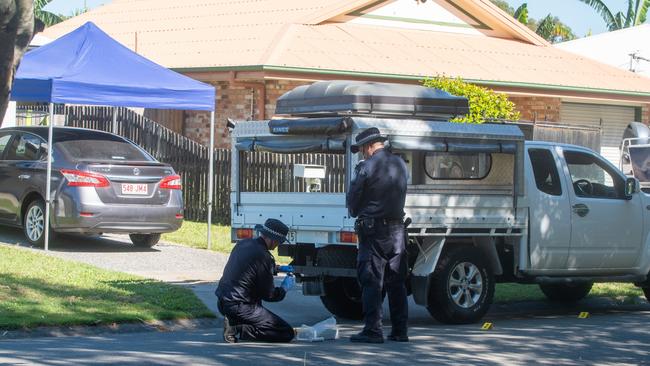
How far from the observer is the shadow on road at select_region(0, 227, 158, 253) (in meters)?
16.8

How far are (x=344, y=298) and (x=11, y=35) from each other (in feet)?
14.9

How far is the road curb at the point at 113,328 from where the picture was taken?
35.5 ft

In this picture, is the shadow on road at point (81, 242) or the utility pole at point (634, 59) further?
the utility pole at point (634, 59)

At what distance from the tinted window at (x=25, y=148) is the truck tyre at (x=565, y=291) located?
7114mm

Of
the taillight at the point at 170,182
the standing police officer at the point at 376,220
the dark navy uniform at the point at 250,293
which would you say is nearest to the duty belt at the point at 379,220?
the standing police officer at the point at 376,220

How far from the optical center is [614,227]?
13.3m

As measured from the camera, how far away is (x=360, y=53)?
81.7ft

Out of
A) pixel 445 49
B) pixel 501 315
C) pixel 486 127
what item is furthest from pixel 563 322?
pixel 445 49

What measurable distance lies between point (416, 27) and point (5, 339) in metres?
18.5

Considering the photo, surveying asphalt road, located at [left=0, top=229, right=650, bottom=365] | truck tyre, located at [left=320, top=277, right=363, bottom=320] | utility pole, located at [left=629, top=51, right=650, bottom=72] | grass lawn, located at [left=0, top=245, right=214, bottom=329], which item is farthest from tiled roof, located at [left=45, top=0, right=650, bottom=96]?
truck tyre, located at [left=320, top=277, right=363, bottom=320]

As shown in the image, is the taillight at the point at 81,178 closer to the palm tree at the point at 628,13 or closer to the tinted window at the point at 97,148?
the tinted window at the point at 97,148

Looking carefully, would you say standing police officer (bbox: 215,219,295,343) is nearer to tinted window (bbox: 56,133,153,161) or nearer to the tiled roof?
tinted window (bbox: 56,133,153,161)

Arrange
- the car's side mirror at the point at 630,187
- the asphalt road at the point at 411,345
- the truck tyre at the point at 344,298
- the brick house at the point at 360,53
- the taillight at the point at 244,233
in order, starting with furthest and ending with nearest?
the brick house at the point at 360,53 < the car's side mirror at the point at 630,187 < the truck tyre at the point at 344,298 < the taillight at the point at 244,233 < the asphalt road at the point at 411,345

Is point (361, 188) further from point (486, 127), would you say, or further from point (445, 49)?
point (445, 49)
